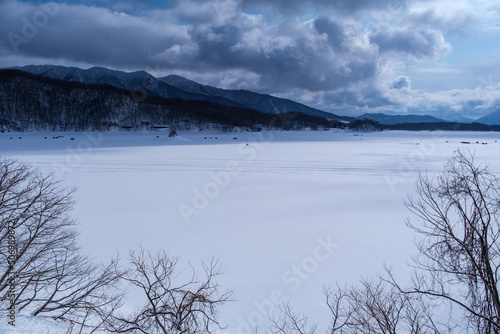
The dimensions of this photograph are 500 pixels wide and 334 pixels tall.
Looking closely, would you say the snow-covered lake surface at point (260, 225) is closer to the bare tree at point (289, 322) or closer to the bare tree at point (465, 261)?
the bare tree at point (289, 322)

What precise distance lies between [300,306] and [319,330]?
0.79 meters

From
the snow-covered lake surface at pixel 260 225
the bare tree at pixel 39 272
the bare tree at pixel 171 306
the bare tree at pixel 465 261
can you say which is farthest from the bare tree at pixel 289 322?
the bare tree at pixel 39 272

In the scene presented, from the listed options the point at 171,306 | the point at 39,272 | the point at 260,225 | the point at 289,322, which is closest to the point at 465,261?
the point at 289,322

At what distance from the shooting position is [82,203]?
1476cm

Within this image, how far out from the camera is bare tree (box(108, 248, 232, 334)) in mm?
4891

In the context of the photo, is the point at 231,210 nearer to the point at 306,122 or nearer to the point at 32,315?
the point at 32,315

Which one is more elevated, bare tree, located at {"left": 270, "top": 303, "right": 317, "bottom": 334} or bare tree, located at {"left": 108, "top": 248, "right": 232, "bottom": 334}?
bare tree, located at {"left": 108, "top": 248, "right": 232, "bottom": 334}

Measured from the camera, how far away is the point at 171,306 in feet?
18.9

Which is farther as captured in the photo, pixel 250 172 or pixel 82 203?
pixel 250 172

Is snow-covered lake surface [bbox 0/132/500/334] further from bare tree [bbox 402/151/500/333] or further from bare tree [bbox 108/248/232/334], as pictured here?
bare tree [bbox 402/151/500/333]

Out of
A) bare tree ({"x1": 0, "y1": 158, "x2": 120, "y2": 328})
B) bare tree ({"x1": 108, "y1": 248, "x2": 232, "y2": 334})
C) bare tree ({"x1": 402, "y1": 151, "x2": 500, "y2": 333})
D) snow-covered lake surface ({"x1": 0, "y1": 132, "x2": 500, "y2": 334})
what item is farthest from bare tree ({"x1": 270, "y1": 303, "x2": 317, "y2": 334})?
bare tree ({"x1": 0, "y1": 158, "x2": 120, "y2": 328})

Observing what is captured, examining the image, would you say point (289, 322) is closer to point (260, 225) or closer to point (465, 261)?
point (465, 261)

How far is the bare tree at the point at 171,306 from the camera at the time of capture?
489 centimetres

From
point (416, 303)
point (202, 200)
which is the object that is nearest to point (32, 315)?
point (416, 303)
